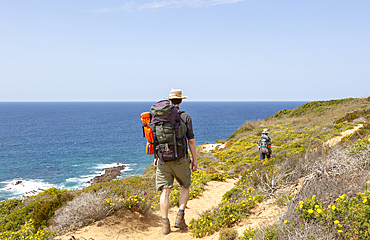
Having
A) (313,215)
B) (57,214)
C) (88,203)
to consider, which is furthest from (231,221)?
(57,214)

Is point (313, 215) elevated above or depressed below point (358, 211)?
below

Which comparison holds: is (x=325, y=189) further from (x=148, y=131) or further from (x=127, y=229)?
(x=127, y=229)

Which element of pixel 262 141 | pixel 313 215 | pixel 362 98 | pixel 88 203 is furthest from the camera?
pixel 362 98

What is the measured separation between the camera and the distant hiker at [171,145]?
385 cm

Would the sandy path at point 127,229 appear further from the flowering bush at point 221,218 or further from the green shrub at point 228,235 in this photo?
the green shrub at point 228,235

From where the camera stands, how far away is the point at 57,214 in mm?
4797

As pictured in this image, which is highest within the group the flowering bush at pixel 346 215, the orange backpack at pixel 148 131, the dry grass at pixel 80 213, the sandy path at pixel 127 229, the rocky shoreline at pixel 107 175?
Result: the orange backpack at pixel 148 131

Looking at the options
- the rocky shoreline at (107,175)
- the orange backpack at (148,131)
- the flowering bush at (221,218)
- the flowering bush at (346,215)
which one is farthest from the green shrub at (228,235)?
the rocky shoreline at (107,175)

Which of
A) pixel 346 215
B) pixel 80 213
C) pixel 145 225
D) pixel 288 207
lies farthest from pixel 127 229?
pixel 346 215

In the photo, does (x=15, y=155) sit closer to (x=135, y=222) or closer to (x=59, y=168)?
(x=59, y=168)

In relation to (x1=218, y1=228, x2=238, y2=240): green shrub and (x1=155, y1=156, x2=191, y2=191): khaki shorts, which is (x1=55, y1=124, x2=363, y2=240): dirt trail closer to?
(x1=218, y1=228, x2=238, y2=240): green shrub

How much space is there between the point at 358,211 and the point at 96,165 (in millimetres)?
31026

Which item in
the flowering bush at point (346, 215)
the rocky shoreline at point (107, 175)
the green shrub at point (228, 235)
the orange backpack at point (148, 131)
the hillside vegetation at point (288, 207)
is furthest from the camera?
the rocky shoreline at point (107, 175)

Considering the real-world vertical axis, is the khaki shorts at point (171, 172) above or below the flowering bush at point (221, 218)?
above
